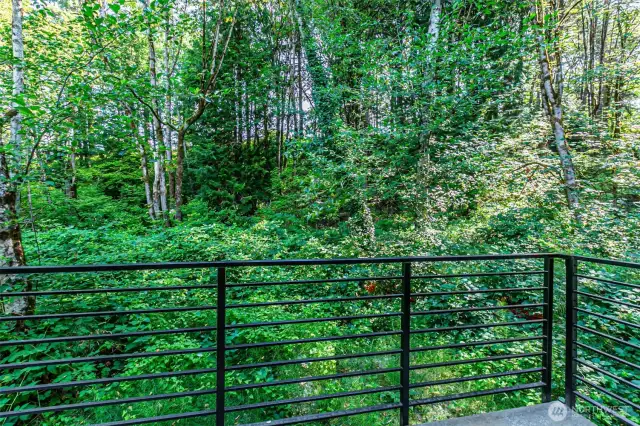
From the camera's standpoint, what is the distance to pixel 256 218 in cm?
876

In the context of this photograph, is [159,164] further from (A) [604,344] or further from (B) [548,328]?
(A) [604,344]

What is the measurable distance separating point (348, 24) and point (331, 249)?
7.31m

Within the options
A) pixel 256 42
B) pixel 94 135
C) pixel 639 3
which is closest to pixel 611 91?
pixel 639 3

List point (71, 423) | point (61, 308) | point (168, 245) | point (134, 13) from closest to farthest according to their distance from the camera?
point (71, 423) → point (61, 308) → point (134, 13) → point (168, 245)

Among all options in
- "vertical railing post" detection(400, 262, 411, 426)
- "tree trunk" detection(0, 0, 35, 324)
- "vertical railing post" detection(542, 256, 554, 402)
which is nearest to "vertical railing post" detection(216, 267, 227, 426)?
"vertical railing post" detection(400, 262, 411, 426)

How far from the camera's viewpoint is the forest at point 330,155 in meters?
3.45

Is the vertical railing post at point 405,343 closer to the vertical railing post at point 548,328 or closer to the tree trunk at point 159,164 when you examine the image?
the vertical railing post at point 548,328

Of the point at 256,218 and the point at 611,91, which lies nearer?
the point at 611,91

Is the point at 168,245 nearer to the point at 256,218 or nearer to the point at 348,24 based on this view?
the point at 256,218

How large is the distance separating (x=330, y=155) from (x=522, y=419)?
5.93 meters

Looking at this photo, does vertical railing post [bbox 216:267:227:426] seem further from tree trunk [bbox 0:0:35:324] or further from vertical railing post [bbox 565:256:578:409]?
tree trunk [bbox 0:0:35:324]

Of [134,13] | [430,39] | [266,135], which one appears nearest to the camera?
[134,13]

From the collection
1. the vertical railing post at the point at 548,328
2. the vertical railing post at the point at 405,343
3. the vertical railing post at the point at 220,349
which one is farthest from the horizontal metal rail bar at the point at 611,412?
the vertical railing post at the point at 220,349

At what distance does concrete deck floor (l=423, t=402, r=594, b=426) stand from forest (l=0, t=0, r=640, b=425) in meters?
1.07
